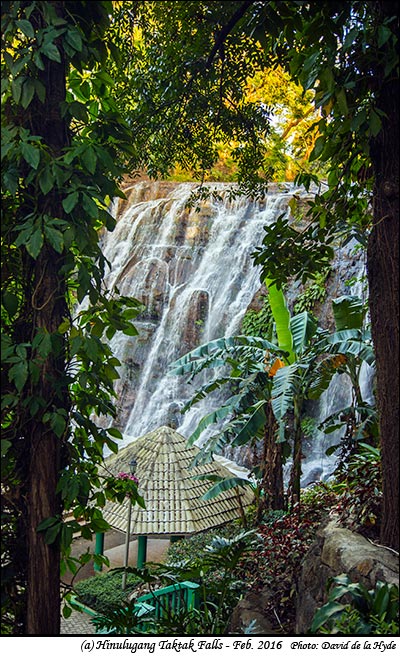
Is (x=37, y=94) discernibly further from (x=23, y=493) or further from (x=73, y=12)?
(x=23, y=493)

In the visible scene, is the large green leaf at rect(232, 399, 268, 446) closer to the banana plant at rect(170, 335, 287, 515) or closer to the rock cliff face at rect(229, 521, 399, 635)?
the banana plant at rect(170, 335, 287, 515)

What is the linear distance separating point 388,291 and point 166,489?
3.92ft

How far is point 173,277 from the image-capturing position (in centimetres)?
321

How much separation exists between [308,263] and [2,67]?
127 centimetres

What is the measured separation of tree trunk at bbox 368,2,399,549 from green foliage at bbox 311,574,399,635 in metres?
0.30

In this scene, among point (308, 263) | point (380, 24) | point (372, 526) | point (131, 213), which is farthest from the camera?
point (131, 213)

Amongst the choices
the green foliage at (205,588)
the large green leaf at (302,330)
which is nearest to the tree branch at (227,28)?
the large green leaf at (302,330)

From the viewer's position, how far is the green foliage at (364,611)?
1.77 meters

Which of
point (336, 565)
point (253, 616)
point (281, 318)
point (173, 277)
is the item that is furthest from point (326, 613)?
point (173, 277)

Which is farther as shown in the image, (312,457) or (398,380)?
(312,457)

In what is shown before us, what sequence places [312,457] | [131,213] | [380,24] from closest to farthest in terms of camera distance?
1. [380,24]
2. [131,213]
3. [312,457]

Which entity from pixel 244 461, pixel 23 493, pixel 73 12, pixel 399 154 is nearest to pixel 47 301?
pixel 23 493

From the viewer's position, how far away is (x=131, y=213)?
120 inches

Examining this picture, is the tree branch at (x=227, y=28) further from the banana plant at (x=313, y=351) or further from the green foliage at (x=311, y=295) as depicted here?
the green foliage at (x=311, y=295)
